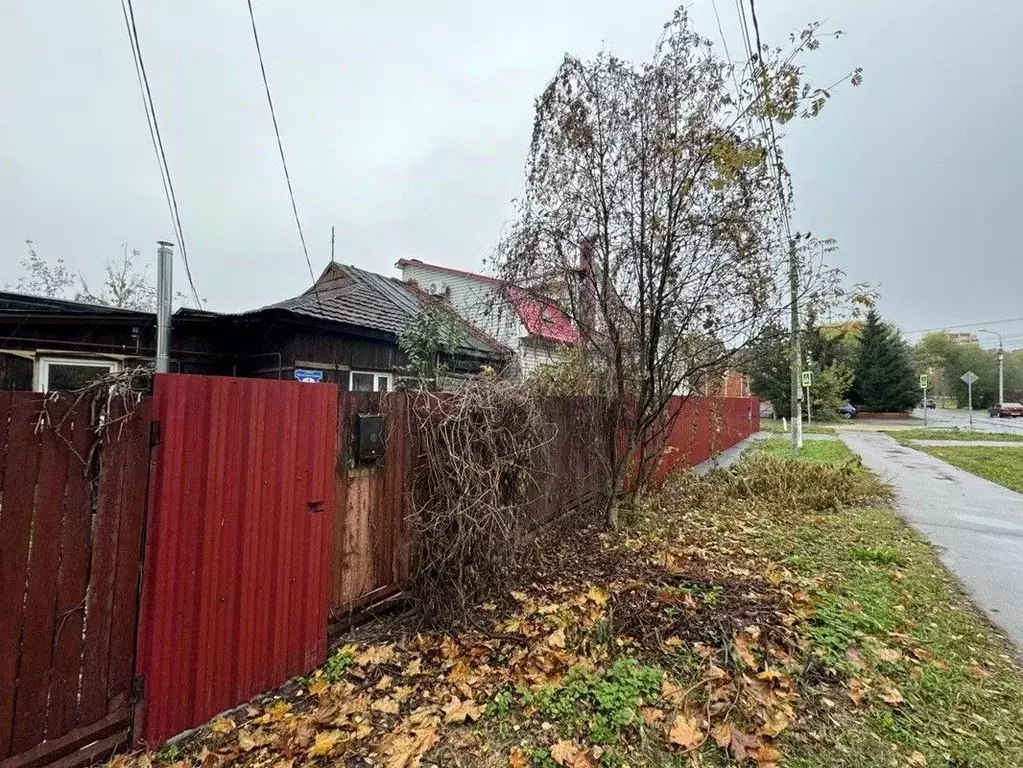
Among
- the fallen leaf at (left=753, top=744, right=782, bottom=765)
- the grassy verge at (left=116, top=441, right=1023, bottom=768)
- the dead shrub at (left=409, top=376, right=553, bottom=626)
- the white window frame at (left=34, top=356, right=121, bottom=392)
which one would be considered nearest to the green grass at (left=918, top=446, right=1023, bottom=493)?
the grassy verge at (left=116, top=441, right=1023, bottom=768)

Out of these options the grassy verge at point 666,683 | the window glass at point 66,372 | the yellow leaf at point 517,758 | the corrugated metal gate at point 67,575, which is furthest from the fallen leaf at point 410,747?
the window glass at point 66,372

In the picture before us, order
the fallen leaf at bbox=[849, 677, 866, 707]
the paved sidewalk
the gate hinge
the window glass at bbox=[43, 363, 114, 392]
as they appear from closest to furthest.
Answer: the gate hinge < the fallen leaf at bbox=[849, 677, 866, 707] < the window glass at bbox=[43, 363, 114, 392] < the paved sidewalk

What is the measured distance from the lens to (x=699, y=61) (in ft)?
17.0

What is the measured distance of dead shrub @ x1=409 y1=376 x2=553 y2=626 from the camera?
3.40 m

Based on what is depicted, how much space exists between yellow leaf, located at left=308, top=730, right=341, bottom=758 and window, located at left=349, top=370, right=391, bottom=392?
7.87 metres

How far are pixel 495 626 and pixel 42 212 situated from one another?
18.2 m

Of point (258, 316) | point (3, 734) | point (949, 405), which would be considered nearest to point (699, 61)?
point (3, 734)

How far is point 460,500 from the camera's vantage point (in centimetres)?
338

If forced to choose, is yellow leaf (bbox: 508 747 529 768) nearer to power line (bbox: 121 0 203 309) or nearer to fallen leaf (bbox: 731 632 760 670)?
fallen leaf (bbox: 731 632 760 670)

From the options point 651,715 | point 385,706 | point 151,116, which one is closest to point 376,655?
point 385,706

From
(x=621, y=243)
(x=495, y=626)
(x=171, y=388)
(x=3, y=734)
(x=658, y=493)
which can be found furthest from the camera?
(x=658, y=493)

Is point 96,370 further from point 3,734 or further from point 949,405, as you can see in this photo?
point 949,405

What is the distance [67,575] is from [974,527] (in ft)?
30.0

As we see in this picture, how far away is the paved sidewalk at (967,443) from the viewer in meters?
15.5
